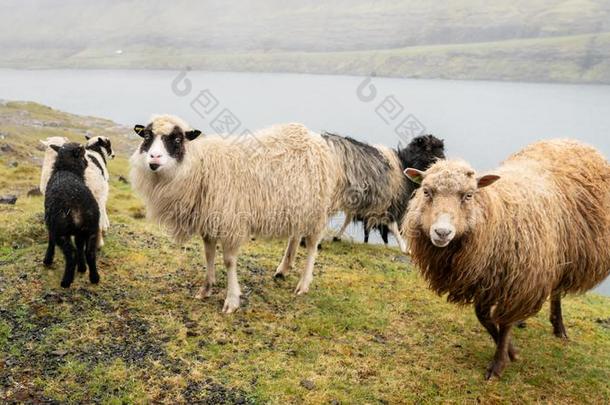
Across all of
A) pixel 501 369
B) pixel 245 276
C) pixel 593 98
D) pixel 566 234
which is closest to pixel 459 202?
pixel 566 234

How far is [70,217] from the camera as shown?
23.8 feet

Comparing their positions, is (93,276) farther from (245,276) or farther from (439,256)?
(439,256)

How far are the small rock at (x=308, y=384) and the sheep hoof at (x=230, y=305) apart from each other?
209 centimetres

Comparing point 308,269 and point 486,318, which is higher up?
point 486,318

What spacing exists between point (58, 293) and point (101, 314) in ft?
2.82

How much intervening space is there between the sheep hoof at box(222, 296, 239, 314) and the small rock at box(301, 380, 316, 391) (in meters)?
2.09

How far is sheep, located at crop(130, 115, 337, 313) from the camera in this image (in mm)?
7273

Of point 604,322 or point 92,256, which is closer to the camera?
point 92,256

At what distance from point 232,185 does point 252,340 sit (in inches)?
92.4

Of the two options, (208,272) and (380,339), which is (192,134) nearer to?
(208,272)

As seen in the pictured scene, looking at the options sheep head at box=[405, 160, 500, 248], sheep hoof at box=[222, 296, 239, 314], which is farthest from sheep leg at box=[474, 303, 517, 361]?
sheep hoof at box=[222, 296, 239, 314]

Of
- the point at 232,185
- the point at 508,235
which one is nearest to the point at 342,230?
the point at 232,185

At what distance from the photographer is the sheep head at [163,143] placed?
6.93 meters

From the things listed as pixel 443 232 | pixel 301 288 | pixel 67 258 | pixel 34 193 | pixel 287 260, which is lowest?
pixel 301 288
